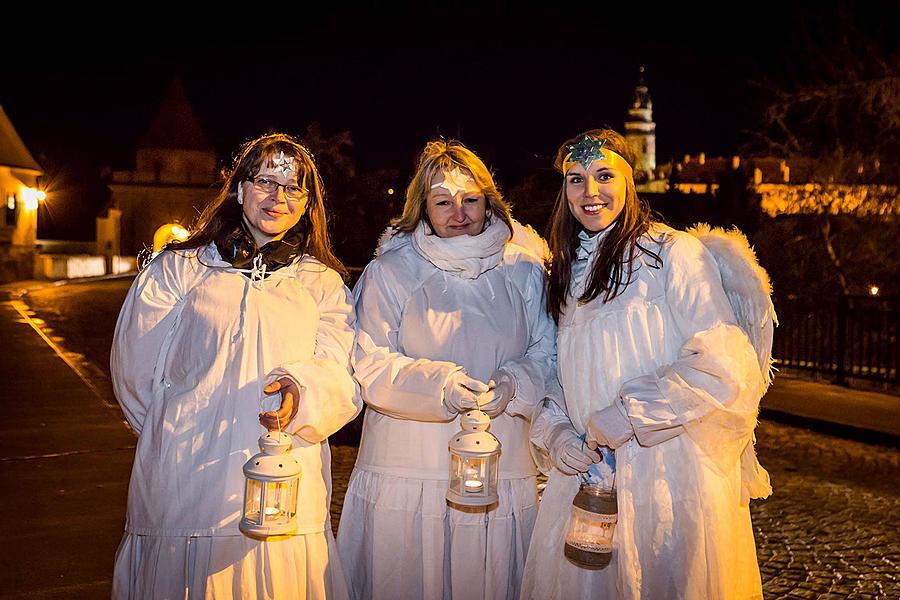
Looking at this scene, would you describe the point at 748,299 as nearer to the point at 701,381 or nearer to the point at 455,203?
the point at 701,381

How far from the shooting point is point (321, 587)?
406cm

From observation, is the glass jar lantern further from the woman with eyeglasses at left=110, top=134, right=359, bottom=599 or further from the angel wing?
the woman with eyeglasses at left=110, top=134, right=359, bottom=599

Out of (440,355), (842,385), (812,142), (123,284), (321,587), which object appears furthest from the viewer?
(123,284)

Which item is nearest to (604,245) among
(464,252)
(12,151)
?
(464,252)

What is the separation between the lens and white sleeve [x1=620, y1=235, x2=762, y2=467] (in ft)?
12.1

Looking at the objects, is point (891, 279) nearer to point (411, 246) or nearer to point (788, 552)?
point (788, 552)

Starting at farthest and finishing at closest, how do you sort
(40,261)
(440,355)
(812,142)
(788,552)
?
(40,261) < (812,142) < (788,552) < (440,355)

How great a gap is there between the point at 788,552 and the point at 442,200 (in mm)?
3753

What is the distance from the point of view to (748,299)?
389 centimetres

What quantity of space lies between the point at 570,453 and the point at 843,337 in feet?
39.6

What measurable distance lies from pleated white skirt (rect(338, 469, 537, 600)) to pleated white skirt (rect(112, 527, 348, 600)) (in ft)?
1.79

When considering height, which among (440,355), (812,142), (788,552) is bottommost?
(788,552)

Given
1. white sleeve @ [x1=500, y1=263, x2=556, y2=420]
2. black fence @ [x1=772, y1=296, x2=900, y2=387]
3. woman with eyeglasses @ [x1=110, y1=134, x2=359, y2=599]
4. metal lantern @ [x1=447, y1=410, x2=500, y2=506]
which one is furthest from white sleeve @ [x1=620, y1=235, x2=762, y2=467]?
black fence @ [x1=772, y1=296, x2=900, y2=387]

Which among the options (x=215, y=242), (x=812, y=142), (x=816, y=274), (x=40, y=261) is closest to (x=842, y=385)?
(x=812, y=142)
